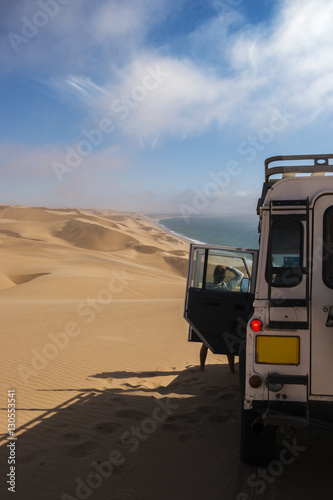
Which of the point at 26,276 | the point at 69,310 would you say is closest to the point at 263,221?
the point at 69,310

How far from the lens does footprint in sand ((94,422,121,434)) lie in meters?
5.45

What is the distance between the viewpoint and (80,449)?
4.89 metres

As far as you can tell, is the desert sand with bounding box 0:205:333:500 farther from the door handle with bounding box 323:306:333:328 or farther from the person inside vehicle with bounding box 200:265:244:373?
the person inside vehicle with bounding box 200:265:244:373

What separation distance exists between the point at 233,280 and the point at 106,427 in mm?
2671

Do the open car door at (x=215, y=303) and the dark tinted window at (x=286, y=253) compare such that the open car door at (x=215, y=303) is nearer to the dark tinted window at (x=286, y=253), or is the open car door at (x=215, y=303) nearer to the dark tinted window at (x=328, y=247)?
the dark tinted window at (x=286, y=253)

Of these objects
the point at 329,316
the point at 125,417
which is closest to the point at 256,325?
the point at 329,316

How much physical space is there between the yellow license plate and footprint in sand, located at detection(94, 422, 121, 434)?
2.67m

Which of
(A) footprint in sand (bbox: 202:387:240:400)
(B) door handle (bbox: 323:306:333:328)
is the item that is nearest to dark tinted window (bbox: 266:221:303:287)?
(B) door handle (bbox: 323:306:333:328)

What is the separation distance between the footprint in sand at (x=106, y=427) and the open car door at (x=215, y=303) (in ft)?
5.30

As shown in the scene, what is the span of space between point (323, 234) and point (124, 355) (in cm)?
711

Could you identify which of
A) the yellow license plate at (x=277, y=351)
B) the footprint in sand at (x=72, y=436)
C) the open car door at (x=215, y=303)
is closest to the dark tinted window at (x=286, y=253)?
the yellow license plate at (x=277, y=351)

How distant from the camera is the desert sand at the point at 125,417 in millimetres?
4098

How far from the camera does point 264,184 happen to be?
480 cm

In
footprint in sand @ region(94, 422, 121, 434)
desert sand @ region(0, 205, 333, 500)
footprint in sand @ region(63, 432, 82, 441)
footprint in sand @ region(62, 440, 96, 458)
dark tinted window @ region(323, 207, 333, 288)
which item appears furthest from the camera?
footprint in sand @ region(94, 422, 121, 434)
